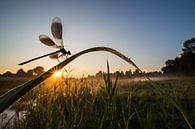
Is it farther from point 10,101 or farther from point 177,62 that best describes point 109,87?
point 177,62

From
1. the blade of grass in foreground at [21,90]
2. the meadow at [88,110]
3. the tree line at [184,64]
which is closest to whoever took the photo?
the blade of grass in foreground at [21,90]

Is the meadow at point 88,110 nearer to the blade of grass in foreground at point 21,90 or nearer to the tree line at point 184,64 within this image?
the blade of grass in foreground at point 21,90

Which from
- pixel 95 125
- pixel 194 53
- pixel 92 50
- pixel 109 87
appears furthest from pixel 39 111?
pixel 194 53

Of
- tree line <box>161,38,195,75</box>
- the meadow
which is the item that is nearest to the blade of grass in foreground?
the meadow

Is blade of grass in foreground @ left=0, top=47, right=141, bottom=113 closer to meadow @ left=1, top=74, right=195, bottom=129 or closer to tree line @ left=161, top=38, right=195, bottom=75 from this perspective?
meadow @ left=1, top=74, right=195, bottom=129

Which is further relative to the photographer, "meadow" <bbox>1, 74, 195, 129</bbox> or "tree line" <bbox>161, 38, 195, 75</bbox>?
"tree line" <bbox>161, 38, 195, 75</bbox>

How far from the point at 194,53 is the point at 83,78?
19898mm

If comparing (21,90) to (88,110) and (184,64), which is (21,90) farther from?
(184,64)

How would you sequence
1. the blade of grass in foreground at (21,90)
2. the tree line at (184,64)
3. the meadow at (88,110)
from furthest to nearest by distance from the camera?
the tree line at (184,64) < the meadow at (88,110) < the blade of grass in foreground at (21,90)

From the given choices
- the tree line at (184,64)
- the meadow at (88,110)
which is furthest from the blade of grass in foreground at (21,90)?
the tree line at (184,64)

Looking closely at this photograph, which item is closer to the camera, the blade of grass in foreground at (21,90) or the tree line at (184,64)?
the blade of grass in foreground at (21,90)

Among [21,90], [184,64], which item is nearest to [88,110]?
[21,90]

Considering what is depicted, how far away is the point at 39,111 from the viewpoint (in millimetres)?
1982

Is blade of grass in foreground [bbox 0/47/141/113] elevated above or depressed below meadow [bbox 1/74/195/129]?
above
